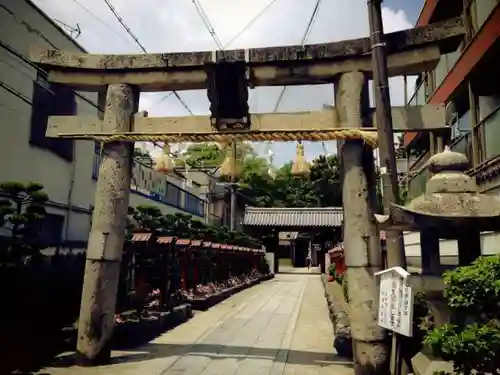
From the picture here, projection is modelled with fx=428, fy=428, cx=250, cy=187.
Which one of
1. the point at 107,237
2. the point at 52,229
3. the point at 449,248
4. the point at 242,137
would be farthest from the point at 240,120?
the point at 449,248

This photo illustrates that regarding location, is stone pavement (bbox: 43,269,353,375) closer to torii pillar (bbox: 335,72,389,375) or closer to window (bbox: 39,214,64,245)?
torii pillar (bbox: 335,72,389,375)

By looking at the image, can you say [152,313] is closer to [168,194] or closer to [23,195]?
[23,195]

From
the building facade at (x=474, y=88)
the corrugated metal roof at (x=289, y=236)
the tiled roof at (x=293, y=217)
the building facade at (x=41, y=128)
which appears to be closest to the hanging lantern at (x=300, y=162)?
the building facade at (x=474, y=88)

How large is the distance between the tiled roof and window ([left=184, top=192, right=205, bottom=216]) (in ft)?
35.0

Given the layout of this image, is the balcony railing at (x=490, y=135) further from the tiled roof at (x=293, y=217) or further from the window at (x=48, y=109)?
the tiled roof at (x=293, y=217)

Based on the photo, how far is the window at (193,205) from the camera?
2378cm

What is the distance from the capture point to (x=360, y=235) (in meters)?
7.11

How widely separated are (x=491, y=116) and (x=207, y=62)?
549 cm

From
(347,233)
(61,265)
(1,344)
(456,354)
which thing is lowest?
(1,344)

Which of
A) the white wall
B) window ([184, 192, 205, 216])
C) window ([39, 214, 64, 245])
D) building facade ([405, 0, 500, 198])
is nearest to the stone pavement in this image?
the white wall

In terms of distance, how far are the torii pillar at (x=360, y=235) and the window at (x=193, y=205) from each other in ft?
55.1

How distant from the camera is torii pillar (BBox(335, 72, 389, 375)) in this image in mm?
6711

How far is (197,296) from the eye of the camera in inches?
622

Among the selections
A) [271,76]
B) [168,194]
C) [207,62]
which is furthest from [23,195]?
[168,194]
